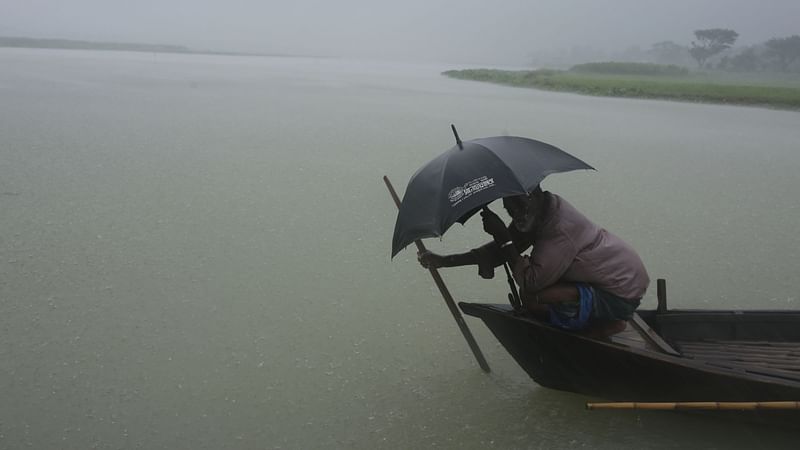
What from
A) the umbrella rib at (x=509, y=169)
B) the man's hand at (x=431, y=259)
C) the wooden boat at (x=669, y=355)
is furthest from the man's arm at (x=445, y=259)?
the umbrella rib at (x=509, y=169)

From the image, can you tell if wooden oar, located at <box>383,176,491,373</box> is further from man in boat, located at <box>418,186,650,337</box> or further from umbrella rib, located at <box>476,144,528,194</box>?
umbrella rib, located at <box>476,144,528,194</box>

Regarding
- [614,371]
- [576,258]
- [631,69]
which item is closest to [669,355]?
[614,371]

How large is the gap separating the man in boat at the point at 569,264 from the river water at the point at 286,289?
520 mm

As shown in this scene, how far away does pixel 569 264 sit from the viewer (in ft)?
7.16

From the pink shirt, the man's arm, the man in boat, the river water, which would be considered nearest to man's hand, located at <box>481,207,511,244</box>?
the man in boat

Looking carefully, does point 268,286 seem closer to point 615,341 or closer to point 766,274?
point 615,341

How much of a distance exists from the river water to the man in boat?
Answer: 52cm

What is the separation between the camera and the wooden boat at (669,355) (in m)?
2.12

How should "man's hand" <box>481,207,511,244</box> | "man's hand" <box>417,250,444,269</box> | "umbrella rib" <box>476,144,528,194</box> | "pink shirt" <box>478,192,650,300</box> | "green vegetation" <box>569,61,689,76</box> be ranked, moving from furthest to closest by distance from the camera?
"green vegetation" <box>569,61,689,76</box>
"man's hand" <box>417,250,444,269</box>
"man's hand" <box>481,207,511,244</box>
"pink shirt" <box>478,192,650,300</box>
"umbrella rib" <box>476,144,528,194</box>

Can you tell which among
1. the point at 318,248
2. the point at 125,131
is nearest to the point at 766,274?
the point at 318,248

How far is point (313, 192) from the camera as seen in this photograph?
560 cm

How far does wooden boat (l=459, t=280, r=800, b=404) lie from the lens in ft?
6.97

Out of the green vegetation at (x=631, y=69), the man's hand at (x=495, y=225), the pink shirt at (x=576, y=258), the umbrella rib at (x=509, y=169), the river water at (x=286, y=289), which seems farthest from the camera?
the green vegetation at (x=631, y=69)

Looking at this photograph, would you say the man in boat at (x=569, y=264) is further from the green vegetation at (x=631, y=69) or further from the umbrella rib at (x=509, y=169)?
the green vegetation at (x=631, y=69)
